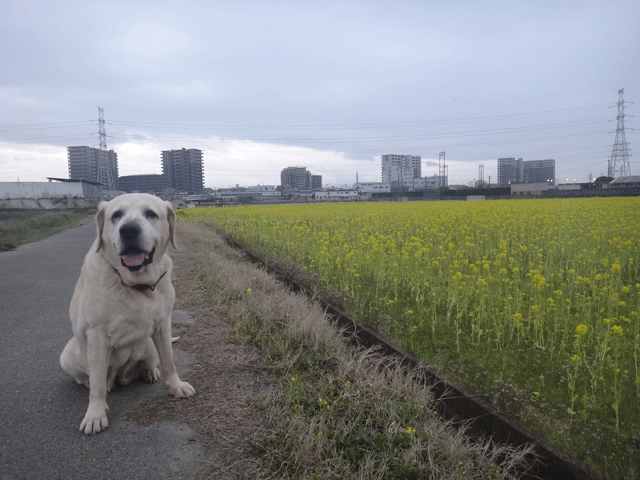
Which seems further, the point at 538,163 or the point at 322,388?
the point at 538,163

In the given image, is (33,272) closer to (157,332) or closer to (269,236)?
(269,236)

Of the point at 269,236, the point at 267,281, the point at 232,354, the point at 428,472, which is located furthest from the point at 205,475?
the point at 269,236

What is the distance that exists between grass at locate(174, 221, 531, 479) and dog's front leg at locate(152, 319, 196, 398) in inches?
19.9

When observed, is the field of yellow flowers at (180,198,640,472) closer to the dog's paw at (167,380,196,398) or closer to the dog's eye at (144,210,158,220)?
the dog's paw at (167,380,196,398)

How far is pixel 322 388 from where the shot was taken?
280 centimetres

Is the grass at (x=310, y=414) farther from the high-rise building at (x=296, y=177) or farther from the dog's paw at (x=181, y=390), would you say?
the high-rise building at (x=296, y=177)

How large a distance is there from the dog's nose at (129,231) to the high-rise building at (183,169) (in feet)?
251

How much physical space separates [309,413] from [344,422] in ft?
0.78

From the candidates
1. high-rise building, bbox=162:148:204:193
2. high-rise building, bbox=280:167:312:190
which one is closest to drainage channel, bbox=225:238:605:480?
high-rise building, bbox=162:148:204:193

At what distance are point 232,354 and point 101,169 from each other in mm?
83673

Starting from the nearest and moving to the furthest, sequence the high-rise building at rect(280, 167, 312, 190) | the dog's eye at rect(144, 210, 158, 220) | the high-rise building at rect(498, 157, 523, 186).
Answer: the dog's eye at rect(144, 210, 158, 220) → the high-rise building at rect(498, 157, 523, 186) → the high-rise building at rect(280, 167, 312, 190)

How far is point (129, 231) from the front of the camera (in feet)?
7.61

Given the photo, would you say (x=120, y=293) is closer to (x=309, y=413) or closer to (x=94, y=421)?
(x=94, y=421)

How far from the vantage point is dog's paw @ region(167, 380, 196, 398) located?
2801mm
